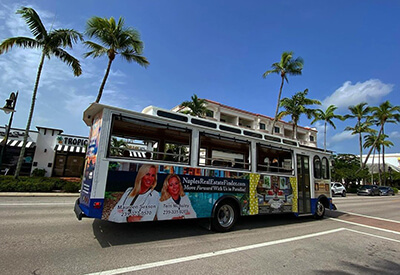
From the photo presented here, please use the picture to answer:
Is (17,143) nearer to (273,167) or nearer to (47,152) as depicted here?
(47,152)

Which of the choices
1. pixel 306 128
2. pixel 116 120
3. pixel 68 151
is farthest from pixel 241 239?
pixel 306 128

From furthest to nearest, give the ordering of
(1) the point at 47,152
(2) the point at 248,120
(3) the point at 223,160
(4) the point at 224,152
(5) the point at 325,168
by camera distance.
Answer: (2) the point at 248,120
(1) the point at 47,152
(5) the point at 325,168
(4) the point at 224,152
(3) the point at 223,160

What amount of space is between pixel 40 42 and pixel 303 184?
17.6 meters

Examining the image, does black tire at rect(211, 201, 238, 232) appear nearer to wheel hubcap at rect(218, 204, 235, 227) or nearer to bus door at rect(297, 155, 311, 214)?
wheel hubcap at rect(218, 204, 235, 227)

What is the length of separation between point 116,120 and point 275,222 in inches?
253

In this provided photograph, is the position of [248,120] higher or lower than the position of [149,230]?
higher

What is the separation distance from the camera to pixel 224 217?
20.7 ft

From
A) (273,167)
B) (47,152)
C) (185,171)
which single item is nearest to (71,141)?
(47,152)

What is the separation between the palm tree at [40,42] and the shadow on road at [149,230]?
11892 millimetres

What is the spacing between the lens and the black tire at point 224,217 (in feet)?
19.4

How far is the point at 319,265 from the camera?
419 centimetres

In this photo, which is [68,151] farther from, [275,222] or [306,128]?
[306,128]

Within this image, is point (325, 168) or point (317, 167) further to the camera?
point (325, 168)

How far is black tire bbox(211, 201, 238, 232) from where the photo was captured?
5.92 m
